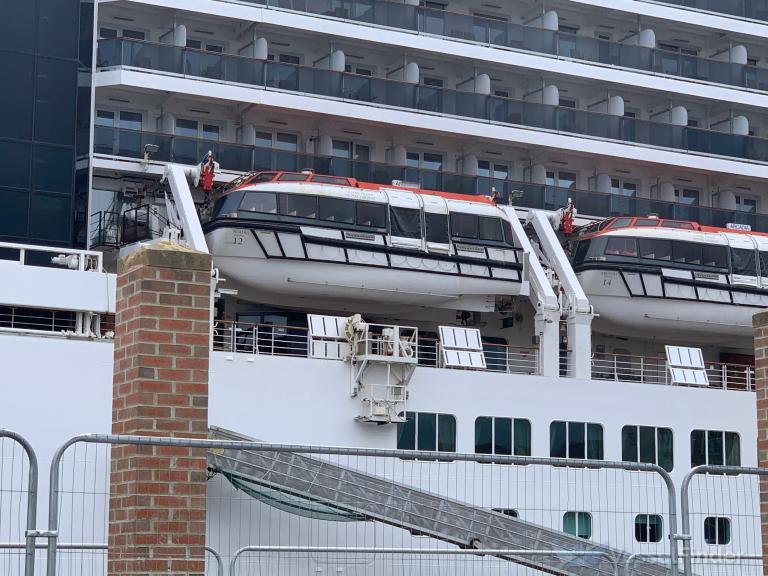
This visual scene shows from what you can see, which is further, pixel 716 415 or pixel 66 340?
pixel 716 415

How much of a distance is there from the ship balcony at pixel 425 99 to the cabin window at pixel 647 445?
604 centimetres

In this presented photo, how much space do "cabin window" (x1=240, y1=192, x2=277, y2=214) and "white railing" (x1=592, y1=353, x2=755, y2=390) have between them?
618cm

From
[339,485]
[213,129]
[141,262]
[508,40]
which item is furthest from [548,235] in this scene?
[141,262]

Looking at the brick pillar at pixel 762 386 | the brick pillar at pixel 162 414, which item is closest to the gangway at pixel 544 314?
the brick pillar at pixel 762 386

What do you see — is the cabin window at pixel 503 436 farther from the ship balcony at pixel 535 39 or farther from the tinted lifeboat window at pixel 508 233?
the ship balcony at pixel 535 39

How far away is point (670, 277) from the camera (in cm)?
2436

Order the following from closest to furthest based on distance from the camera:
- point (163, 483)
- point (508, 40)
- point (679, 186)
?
point (163, 483) → point (508, 40) → point (679, 186)

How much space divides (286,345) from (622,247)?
5.97 m

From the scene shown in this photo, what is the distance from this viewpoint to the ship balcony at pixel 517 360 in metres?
22.2

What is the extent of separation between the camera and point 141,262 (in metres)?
8.98

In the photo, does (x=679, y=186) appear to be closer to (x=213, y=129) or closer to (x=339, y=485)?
(x=213, y=129)

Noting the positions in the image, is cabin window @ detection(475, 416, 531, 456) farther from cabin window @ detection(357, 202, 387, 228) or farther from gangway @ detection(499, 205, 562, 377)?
cabin window @ detection(357, 202, 387, 228)

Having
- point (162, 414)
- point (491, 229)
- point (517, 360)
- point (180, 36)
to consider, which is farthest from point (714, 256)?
point (162, 414)

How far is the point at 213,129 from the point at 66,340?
283 inches
